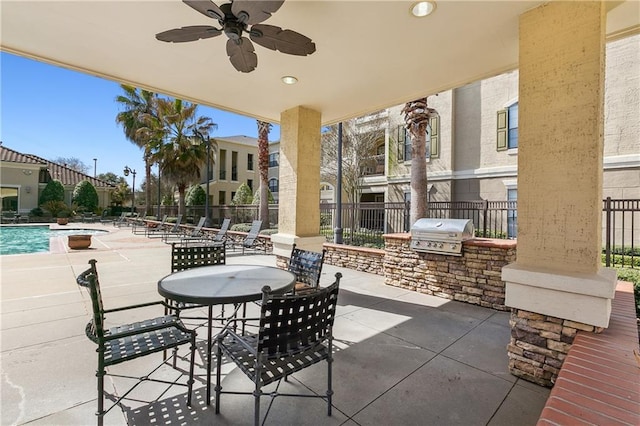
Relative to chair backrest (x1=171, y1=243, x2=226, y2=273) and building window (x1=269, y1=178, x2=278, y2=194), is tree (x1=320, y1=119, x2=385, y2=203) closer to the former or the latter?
building window (x1=269, y1=178, x2=278, y2=194)

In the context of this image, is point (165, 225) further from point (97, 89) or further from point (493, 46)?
point (493, 46)

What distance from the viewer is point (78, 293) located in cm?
480

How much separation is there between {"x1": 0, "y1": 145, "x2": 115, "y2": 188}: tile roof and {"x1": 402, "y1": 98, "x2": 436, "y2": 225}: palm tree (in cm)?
3077

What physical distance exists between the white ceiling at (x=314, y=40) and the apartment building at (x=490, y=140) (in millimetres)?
7206

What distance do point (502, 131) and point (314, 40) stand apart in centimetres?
1022

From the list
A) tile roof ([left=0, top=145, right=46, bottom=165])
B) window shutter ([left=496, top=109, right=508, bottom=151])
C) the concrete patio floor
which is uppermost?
tile roof ([left=0, top=145, right=46, bottom=165])

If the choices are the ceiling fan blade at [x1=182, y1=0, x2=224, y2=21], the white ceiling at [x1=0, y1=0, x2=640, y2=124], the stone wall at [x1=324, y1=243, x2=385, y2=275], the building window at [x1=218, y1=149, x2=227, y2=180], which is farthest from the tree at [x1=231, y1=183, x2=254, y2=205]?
the ceiling fan blade at [x1=182, y1=0, x2=224, y2=21]

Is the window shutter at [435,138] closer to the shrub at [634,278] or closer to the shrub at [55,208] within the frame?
the shrub at [634,278]

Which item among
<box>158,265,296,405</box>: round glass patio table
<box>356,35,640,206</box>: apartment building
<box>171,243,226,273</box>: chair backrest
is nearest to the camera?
<box>158,265,296,405</box>: round glass patio table

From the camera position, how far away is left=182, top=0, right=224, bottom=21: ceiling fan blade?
7.21 feet

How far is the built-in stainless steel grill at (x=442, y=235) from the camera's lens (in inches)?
183

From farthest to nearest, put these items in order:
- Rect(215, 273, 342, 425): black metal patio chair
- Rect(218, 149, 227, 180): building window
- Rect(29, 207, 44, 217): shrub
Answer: Rect(218, 149, 227, 180): building window
Rect(29, 207, 44, 217): shrub
Rect(215, 273, 342, 425): black metal patio chair

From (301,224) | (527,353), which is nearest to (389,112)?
(301,224)

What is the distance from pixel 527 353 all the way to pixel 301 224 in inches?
149
